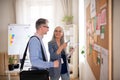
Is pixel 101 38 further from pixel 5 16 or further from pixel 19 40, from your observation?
pixel 5 16

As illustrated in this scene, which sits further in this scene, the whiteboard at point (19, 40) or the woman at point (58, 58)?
the whiteboard at point (19, 40)

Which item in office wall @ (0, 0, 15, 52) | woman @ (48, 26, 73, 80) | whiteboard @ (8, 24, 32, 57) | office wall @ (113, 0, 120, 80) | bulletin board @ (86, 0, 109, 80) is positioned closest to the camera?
office wall @ (113, 0, 120, 80)

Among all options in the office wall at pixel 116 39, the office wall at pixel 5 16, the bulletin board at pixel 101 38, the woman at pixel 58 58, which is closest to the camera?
the office wall at pixel 116 39

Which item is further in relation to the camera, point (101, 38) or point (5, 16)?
point (5, 16)

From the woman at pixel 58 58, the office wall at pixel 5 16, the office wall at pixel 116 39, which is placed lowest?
the woman at pixel 58 58

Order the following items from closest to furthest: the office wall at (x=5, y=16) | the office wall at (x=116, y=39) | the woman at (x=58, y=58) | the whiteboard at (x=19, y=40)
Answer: the office wall at (x=116, y=39) → the woman at (x=58, y=58) → the whiteboard at (x=19, y=40) → the office wall at (x=5, y=16)

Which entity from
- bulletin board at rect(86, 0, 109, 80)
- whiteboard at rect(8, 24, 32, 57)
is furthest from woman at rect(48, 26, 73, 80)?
whiteboard at rect(8, 24, 32, 57)

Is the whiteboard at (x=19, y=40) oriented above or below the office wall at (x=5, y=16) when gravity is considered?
below

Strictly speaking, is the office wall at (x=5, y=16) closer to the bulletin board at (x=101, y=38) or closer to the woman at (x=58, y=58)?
the woman at (x=58, y=58)

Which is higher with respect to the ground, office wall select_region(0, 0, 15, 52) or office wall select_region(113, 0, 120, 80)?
office wall select_region(0, 0, 15, 52)

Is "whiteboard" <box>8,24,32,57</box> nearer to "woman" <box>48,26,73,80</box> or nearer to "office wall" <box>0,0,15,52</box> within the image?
"office wall" <box>0,0,15,52</box>

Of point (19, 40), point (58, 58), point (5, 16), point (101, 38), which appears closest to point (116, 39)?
point (101, 38)

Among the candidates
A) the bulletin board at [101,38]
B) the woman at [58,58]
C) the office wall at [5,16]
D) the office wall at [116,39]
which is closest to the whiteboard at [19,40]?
the office wall at [5,16]

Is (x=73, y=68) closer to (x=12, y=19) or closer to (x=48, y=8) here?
(x=48, y=8)
